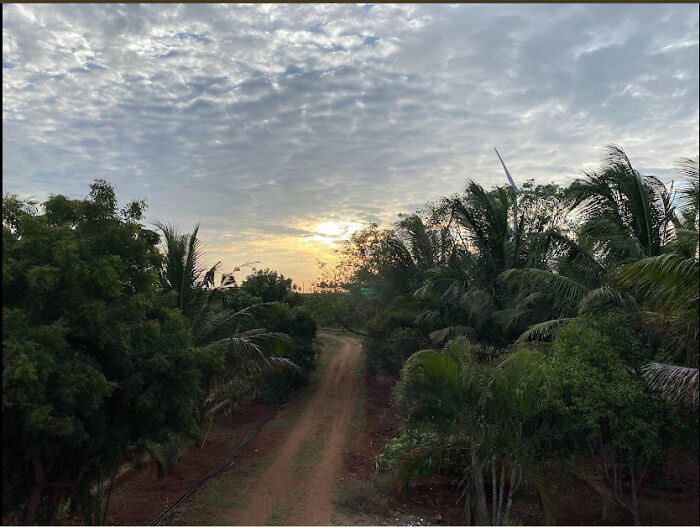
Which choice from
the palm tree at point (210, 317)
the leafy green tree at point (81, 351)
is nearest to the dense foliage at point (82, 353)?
the leafy green tree at point (81, 351)

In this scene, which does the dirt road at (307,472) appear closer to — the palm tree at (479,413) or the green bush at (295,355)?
the green bush at (295,355)

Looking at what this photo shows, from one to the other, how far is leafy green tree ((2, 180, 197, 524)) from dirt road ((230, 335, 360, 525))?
3052mm

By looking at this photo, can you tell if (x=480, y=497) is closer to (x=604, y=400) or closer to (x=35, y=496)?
(x=604, y=400)

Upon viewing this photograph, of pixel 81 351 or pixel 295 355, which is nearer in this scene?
pixel 81 351

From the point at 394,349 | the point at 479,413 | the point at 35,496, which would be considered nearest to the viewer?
the point at 35,496

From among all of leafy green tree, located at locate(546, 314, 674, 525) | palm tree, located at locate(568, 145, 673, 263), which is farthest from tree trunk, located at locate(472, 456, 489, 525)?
palm tree, located at locate(568, 145, 673, 263)

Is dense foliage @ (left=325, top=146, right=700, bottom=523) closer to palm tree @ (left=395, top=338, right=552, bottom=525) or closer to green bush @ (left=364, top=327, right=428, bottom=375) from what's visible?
palm tree @ (left=395, top=338, right=552, bottom=525)

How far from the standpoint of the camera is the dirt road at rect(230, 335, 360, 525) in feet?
30.7

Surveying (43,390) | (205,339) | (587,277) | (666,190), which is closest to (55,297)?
(43,390)

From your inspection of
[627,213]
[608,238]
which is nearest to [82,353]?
[608,238]

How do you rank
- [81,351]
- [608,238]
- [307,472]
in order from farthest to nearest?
[307,472] < [608,238] < [81,351]

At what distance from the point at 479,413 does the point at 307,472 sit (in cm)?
643

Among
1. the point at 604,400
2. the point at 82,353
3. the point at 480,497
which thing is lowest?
the point at 480,497

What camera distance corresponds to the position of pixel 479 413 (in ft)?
22.8
